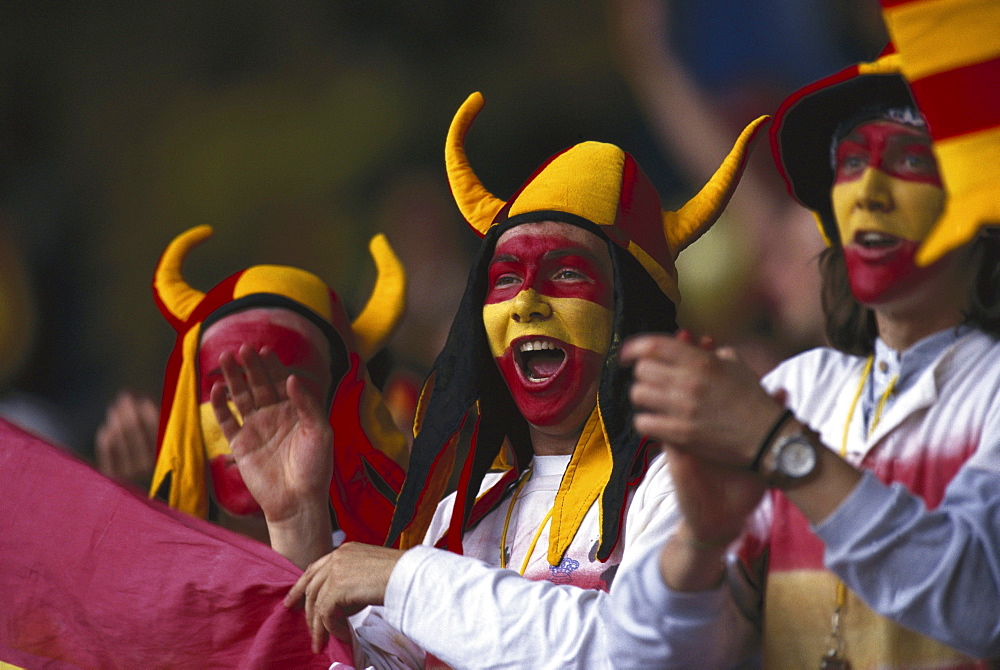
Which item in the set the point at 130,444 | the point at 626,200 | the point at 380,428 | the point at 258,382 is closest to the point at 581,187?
the point at 626,200

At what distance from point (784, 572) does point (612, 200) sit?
1.07m

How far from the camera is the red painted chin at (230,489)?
3283mm

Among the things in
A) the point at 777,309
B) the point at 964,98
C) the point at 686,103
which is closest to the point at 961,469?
the point at 964,98

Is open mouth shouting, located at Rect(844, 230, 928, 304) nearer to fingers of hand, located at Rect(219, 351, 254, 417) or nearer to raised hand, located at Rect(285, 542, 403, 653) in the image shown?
raised hand, located at Rect(285, 542, 403, 653)

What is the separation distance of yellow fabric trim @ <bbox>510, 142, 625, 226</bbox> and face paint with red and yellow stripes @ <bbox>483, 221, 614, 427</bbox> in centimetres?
5

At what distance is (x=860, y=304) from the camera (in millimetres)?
2121

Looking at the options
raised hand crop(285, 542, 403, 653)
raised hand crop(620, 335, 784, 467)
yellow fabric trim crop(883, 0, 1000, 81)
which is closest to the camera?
raised hand crop(620, 335, 784, 467)

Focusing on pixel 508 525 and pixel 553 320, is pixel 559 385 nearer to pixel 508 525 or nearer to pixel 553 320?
pixel 553 320

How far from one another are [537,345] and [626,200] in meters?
0.41

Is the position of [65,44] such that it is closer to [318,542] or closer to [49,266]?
[49,266]

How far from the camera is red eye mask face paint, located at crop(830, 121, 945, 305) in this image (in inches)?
80.4

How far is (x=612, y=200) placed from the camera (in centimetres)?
272

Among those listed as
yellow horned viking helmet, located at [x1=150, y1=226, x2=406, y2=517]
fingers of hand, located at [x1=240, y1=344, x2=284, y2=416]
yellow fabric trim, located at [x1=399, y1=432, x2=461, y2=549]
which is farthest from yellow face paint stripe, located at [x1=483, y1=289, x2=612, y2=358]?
yellow horned viking helmet, located at [x1=150, y1=226, x2=406, y2=517]

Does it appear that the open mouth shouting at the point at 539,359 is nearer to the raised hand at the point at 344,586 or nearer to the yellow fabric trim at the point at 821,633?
the raised hand at the point at 344,586
